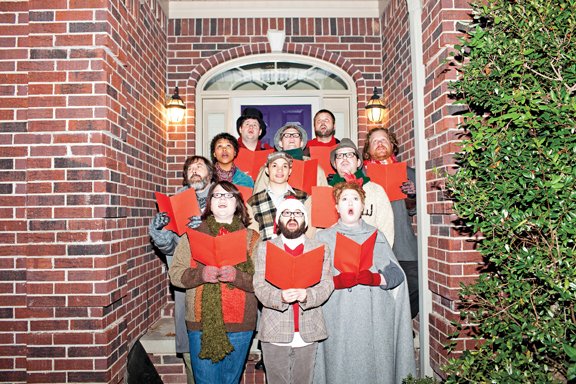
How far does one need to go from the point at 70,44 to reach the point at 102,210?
4.39 feet

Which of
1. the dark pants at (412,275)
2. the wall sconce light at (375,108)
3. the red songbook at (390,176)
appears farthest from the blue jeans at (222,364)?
the wall sconce light at (375,108)

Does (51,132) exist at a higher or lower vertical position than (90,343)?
higher

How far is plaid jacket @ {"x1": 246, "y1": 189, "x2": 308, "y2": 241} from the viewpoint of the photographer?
333 cm

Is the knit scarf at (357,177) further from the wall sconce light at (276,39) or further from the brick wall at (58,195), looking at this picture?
the wall sconce light at (276,39)

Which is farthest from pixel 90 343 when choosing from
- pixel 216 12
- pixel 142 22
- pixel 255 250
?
pixel 216 12

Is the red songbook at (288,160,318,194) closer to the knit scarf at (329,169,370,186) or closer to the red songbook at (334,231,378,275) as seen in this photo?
the knit scarf at (329,169,370,186)

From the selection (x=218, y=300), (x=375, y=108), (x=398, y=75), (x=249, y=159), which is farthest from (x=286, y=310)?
(x=375, y=108)

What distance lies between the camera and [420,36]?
3531 mm

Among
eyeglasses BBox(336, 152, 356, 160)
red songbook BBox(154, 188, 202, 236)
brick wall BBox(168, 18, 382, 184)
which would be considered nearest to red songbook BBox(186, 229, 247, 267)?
red songbook BBox(154, 188, 202, 236)

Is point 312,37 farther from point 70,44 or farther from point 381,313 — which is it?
point 381,313

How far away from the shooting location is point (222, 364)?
2.91m

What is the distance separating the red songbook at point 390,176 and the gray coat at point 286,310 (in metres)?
1.15

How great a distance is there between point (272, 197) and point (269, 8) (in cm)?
351

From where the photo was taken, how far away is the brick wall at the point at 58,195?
306 centimetres
